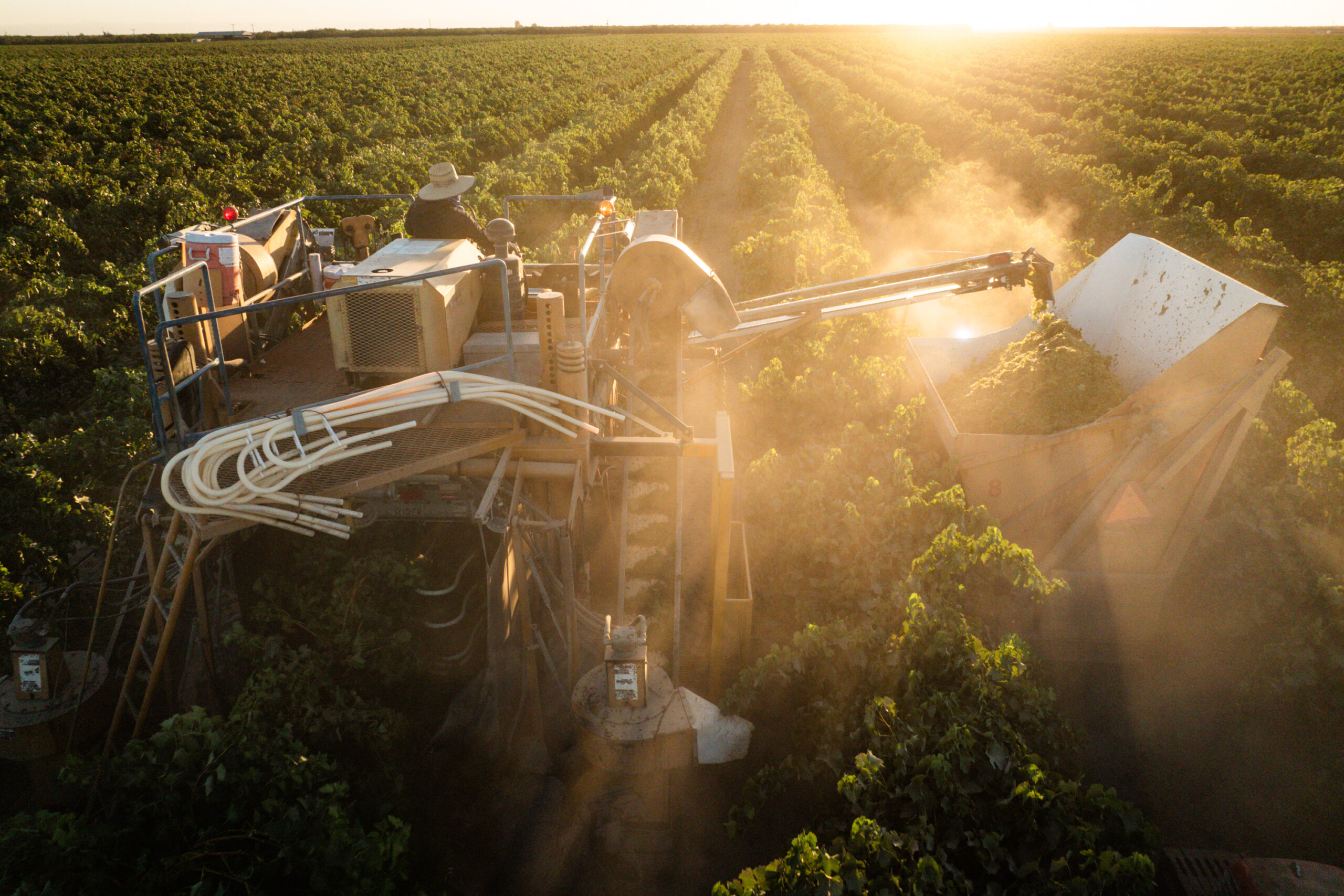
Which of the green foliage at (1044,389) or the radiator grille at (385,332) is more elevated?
the radiator grille at (385,332)

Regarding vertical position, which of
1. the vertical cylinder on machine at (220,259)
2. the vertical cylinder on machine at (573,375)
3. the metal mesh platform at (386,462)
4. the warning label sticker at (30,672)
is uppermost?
the vertical cylinder on machine at (220,259)

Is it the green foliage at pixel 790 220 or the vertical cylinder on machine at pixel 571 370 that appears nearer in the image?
the vertical cylinder on machine at pixel 571 370

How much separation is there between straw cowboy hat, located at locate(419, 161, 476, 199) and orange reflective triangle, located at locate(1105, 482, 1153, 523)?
24.0 feet

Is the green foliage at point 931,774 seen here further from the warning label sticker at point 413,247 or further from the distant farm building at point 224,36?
the distant farm building at point 224,36

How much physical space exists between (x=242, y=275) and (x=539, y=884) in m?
6.50

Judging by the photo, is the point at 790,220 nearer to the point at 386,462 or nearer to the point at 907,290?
the point at 907,290

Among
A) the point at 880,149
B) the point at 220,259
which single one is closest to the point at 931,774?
the point at 220,259

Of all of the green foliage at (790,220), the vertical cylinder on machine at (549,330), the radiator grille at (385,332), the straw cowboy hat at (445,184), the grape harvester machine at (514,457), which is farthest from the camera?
the green foliage at (790,220)

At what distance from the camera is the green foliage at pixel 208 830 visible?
365cm

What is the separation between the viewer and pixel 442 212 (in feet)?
25.5

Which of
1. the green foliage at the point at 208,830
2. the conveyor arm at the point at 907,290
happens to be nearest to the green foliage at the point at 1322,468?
the conveyor arm at the point at 907,290

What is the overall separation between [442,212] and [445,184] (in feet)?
1.24

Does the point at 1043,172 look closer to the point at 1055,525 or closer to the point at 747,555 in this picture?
the point at 1055,525

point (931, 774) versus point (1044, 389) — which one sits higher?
point (1044, 389)
